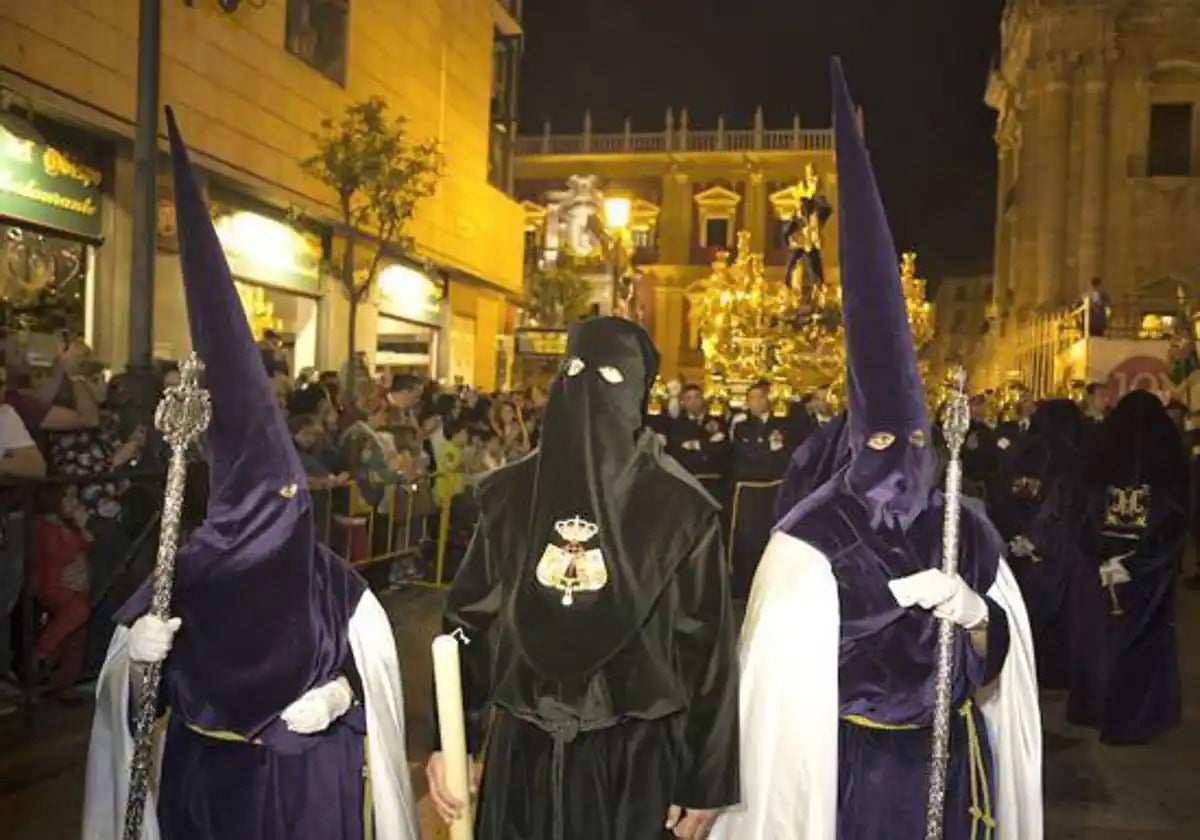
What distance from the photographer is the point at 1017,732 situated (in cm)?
447

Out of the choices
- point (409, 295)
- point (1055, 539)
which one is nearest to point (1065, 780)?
point (1055, 539)

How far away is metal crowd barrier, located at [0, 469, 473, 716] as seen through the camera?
25.2 ft

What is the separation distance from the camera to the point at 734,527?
→ 15.5 metres

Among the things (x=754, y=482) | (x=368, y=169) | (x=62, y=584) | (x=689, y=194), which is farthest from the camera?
(x=689, y=194)

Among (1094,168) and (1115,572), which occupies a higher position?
(1094,168)

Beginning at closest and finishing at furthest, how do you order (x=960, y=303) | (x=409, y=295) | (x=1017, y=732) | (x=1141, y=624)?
(x=1017, y=732) → (x=1141, y=624) → (x=409, y=295) → (x=960, y=303)

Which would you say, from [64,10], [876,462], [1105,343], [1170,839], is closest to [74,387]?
[876,462]

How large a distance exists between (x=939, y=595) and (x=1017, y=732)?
0.90 metres

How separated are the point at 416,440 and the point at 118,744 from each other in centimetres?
991

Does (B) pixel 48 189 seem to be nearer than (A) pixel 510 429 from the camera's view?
Yes

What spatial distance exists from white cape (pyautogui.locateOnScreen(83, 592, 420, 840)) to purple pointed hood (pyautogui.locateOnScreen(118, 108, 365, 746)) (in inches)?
4.9

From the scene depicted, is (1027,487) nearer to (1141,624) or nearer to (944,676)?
(1141,624)

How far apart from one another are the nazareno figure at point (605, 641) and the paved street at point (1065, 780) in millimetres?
2557

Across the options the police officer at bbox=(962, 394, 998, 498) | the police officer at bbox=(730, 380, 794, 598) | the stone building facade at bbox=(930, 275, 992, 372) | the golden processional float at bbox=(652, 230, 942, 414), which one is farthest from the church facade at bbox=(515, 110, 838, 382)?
the police officer at bbox=(730, 380, 794, 598)
